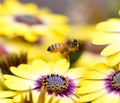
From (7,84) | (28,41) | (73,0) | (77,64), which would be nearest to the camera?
(7,84)

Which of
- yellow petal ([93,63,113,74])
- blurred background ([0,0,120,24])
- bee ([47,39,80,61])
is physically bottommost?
yellow petal ([93,63,113,74])

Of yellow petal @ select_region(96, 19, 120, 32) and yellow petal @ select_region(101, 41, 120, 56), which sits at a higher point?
yellow petal @ select_region(96, 19, 120, 32)

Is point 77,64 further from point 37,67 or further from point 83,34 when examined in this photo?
point 83,34

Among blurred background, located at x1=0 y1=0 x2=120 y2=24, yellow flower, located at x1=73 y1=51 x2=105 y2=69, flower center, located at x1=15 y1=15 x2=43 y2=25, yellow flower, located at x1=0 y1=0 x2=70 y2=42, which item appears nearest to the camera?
yellow flower, located at x1=73 y1=51 x2=105 y2=69

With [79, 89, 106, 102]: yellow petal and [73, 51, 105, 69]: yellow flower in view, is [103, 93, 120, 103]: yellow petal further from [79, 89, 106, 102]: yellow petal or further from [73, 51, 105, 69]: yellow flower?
[73, 51, 105, 69]: yellow flower

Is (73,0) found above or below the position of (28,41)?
above

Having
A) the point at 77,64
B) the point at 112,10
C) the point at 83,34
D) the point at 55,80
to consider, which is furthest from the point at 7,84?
the point at 112,10

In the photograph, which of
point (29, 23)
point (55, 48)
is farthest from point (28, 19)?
point (55, 48)

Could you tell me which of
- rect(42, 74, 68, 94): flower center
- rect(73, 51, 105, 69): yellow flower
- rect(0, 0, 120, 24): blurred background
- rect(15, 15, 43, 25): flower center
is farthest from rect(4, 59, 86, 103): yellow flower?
rect(0, 0, 120, 24): blurred background
